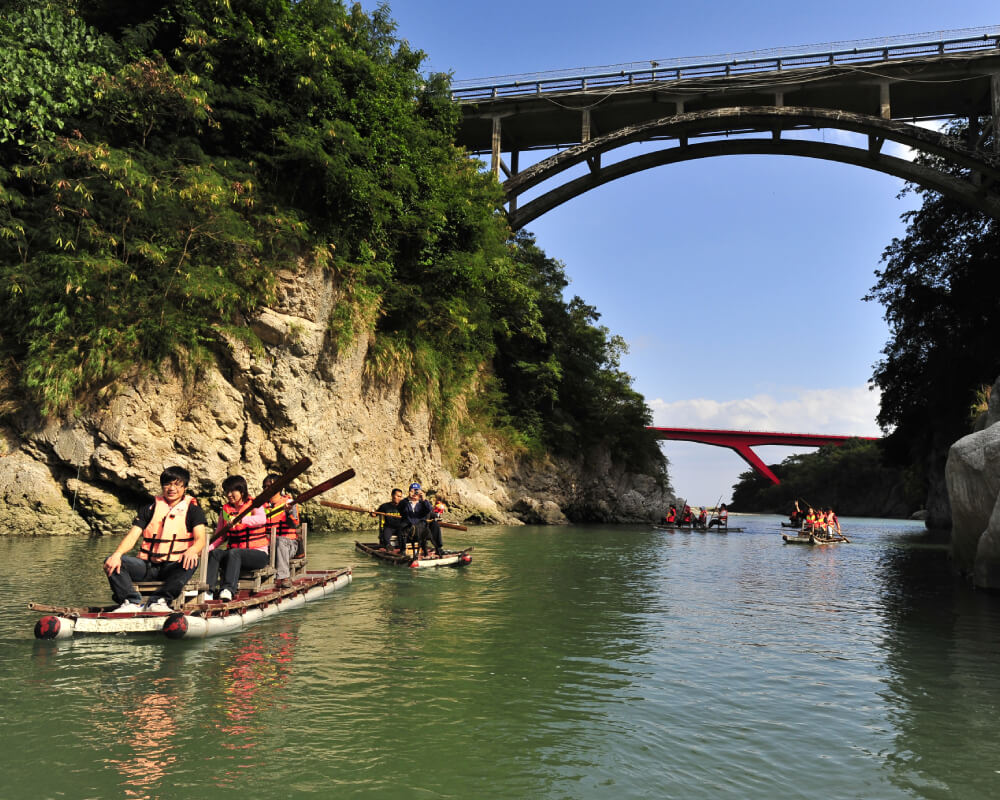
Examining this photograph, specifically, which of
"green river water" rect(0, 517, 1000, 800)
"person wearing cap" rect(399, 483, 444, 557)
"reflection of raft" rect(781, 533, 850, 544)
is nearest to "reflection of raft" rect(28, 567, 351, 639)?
"green river water" rect(0, 517, 1000, 800)

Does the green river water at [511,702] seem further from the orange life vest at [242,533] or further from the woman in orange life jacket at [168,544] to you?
the orange life vest at [242,533]

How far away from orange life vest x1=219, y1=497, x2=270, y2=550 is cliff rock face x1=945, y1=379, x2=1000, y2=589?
39.0 ft

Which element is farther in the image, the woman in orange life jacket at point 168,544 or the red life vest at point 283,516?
the red life vest at point 283,516

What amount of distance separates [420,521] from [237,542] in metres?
6.62

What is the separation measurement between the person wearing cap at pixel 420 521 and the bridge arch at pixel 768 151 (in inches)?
972

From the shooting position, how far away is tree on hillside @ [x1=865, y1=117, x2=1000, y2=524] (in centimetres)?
3366

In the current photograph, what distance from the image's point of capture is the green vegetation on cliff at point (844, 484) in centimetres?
9212

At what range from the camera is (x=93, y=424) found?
20188 mm

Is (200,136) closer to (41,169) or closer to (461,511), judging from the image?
(41,169)

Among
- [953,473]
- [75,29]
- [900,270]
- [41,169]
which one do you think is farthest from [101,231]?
[900,270]

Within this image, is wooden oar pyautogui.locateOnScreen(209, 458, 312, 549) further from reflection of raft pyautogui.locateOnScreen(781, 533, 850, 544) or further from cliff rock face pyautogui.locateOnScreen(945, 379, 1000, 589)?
reflection of raft pyautogui.locateOnScreen(781, 533, 850, 544)

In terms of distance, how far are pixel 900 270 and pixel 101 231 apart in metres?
37.0

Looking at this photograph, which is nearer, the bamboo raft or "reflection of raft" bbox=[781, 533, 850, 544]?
"reflection of raft" bbox=[781, 533, 850, 544]

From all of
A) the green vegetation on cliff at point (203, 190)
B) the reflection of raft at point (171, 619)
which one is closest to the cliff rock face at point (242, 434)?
the green vegetation on cliff at point (203, 190)
